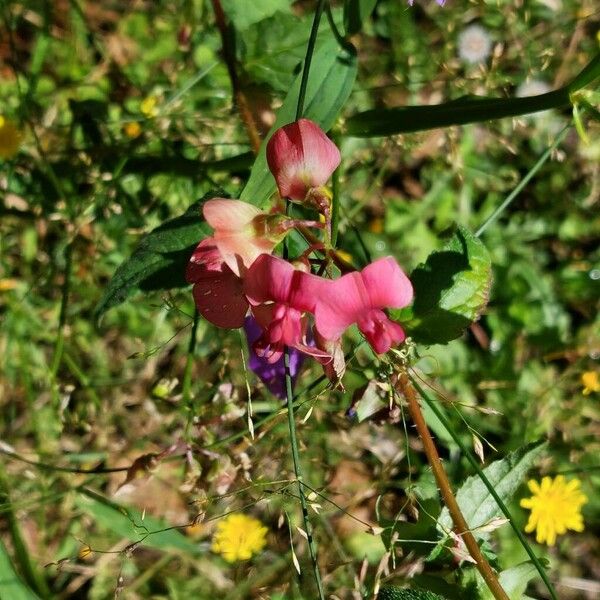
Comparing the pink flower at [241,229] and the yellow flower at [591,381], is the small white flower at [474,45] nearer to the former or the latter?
the yellow flower at [591,381]

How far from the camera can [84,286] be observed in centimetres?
200

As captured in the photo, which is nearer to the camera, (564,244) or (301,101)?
(301,101)

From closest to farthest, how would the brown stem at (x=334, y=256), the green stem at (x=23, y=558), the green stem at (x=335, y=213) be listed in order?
the brown stem at (x=334, y=256), the green stem at (x=335, y=213), the green stem at (x=23, y=558)

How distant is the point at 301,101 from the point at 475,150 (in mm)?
1216

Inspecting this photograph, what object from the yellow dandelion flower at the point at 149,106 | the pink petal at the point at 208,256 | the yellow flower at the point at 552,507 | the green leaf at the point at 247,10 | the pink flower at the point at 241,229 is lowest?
the yellow flower at the point at 552,507

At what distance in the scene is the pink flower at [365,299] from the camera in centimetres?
93

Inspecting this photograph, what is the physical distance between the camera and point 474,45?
2209 mm

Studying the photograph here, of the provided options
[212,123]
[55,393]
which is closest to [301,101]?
[212,123]

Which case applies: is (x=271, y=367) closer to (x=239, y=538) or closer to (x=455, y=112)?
(x=239, y=538)

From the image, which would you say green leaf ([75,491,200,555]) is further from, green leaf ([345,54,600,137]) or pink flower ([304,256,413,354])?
green leaf ([345,54,600,137])

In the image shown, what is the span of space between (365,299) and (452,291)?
0.31 meters

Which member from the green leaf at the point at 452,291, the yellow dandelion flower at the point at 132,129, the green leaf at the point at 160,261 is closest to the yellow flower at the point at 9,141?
the yellow dandelion flower at the point at 132,129

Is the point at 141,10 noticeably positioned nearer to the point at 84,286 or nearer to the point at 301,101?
the point at 84,286

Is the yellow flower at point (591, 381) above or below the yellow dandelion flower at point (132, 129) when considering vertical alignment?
below
